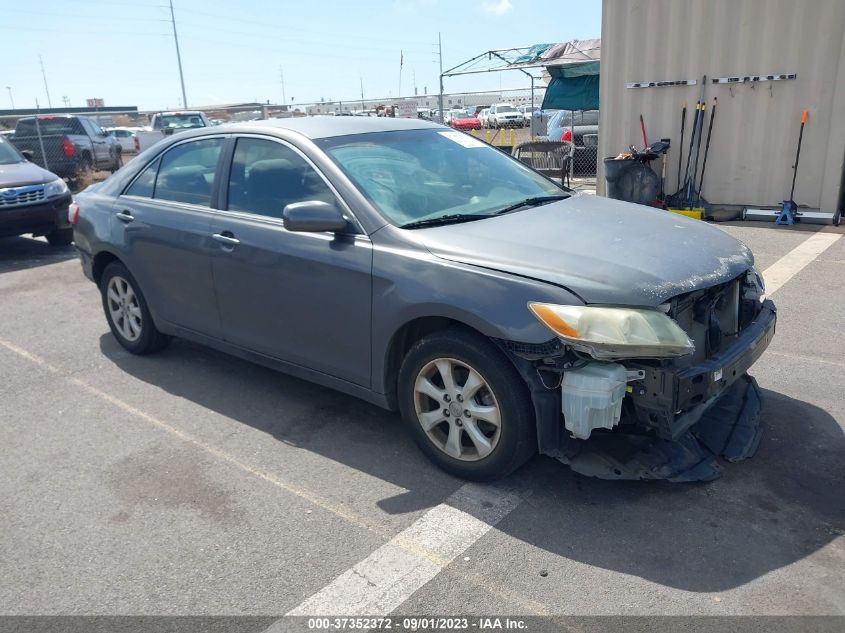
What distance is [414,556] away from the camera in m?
2.95

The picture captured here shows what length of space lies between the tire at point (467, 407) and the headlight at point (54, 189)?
8155 mm

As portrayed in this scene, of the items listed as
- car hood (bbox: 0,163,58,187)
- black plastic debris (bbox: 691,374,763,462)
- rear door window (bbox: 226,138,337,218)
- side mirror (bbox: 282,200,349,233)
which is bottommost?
black plastic debris (bbox: 691,374,763,462)

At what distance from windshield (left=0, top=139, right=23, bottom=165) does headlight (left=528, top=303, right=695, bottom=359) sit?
10.1m

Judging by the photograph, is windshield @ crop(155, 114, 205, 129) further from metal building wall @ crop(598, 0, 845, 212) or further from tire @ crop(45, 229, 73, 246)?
metal building wall @ crop(598, 0, 845, 212)

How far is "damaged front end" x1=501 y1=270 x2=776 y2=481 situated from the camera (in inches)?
115

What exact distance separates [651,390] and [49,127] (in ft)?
65.3

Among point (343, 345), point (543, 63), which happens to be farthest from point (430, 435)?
point (543, 63)

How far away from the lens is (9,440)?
13.7ft

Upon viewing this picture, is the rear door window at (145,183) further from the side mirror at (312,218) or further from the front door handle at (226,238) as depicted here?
Result: the side mirror at (312,218)

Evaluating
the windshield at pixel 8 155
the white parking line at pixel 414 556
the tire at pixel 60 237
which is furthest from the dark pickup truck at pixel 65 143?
the white parking line at pixel 414 556

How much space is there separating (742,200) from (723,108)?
136 centimetres

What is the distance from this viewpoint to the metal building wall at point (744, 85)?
945 centimetres

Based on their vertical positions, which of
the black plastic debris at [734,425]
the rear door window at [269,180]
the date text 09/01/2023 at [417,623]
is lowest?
the date text 09/01/2023 at [417,623]

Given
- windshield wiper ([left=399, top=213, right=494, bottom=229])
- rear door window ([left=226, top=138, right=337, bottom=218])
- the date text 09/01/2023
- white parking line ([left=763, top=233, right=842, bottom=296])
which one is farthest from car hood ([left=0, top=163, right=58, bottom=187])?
white parking line ([left=763, top=233, right=842, bottom=296])
